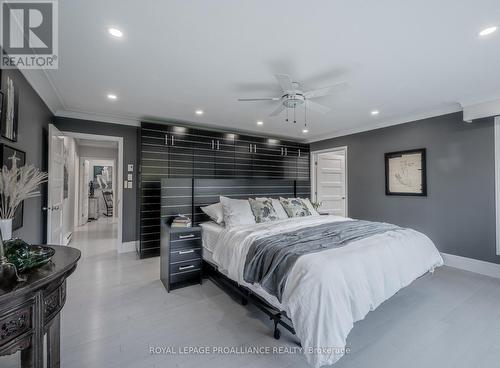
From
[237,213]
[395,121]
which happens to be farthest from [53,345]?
[395,121]

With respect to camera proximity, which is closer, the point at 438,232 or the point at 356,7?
the point at 356,7

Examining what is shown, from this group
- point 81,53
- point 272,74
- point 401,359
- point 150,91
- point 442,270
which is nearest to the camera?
point 401,359

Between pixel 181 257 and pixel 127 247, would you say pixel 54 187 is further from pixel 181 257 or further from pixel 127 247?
pixel 181 257

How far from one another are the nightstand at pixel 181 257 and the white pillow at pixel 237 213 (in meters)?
0.45

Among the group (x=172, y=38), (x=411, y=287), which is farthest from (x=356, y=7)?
(x=411, y=287)

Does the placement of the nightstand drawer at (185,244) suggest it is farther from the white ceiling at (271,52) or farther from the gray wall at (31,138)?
the white ceiling at (271,52)

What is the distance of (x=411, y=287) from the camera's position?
3021mm

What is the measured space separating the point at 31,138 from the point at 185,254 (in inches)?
93.8

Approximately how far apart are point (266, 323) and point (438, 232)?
11.3 ft

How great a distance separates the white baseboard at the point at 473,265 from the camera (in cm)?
331

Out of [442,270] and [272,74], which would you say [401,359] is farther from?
[272,74]

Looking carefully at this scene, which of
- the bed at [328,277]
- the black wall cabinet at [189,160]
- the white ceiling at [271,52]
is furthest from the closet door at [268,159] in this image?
the bed at [328,277]

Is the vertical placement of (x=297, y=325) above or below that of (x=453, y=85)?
below

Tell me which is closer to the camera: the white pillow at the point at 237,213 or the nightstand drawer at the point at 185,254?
the nightstand drawer at the point at 185,254
